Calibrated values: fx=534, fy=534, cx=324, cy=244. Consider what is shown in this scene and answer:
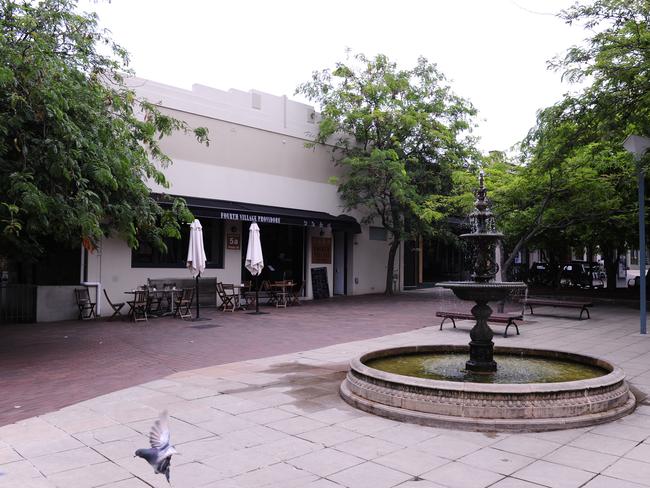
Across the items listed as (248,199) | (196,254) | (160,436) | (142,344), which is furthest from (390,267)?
(160,436)

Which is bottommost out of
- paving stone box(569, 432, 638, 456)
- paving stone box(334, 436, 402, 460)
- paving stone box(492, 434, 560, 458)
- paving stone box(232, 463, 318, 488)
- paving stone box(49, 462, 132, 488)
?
paving stone box(569, 432, 638, 456)

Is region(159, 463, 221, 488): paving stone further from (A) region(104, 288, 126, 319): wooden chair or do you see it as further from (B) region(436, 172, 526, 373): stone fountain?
(A) region(104, 288, 126, 319): wooden chair

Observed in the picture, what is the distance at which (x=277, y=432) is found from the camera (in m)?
5.14

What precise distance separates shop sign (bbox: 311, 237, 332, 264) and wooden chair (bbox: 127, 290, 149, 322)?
7876mm

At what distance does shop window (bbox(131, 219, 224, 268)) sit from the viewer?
1630cm

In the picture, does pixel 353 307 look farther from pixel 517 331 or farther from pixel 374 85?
pixel 374 85

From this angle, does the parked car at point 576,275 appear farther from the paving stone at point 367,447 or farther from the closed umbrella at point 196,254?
the paving stone at point 367,447

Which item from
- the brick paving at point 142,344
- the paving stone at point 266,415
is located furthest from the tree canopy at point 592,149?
the paving stone at point 266,415

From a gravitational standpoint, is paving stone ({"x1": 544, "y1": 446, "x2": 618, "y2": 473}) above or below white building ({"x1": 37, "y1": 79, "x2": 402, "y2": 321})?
below

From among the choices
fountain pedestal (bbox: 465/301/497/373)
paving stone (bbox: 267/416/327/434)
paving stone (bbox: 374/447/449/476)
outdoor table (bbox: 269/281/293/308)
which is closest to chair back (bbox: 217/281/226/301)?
outdoor table (bbox: 269/281/293/308)

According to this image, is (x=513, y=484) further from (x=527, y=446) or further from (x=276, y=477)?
(x=276, y=477)

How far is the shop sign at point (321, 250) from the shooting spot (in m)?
21.3

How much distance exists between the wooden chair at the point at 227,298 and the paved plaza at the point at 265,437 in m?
6.81

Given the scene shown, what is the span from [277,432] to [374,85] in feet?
56.2
